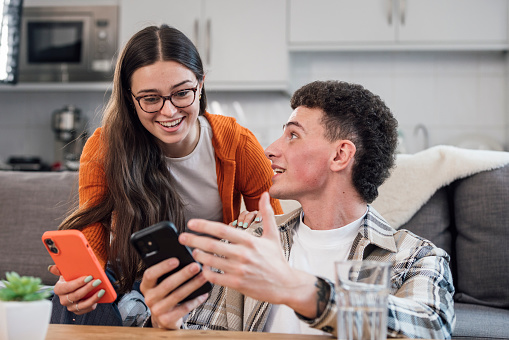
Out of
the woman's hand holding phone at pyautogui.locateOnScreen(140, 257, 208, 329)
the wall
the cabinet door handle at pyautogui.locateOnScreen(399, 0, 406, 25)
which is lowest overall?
the woman's hand holding phone at pyautogui.locateOnScreen(140, 257, 208, 329)

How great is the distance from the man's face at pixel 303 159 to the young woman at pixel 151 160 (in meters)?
0.35

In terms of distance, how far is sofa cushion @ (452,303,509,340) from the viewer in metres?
1.69

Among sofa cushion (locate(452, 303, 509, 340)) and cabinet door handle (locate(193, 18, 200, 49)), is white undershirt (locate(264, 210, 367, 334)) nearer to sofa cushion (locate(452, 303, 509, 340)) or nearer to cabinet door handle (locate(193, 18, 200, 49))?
sofa cushion (locate(452, 303, 509, 340))

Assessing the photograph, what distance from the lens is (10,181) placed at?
235 centimetres

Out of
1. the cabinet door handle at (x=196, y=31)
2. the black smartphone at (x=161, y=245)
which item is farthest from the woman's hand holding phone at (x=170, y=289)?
the cabinet door handle at (x=196, y=31)

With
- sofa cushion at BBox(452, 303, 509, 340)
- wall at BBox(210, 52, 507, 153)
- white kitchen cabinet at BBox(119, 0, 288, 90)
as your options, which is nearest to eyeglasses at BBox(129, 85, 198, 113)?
sofa cushion at BBox(452, 303, 509, 340)

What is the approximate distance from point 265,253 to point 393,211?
1.20 metres

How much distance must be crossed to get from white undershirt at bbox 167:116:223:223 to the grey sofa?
0.50 m

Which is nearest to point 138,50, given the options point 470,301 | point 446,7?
point 470,301

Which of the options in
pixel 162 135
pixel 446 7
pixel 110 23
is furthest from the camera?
pixel 110 23

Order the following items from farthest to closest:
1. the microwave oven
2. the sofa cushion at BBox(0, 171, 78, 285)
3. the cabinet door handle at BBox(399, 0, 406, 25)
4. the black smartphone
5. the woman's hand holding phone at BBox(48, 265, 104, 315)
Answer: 1. the microwave oven
2. the cabinet door handle at BBox(399, 0, 406, 25)
3. the sofa cushion at BBox(0, 171, 78, 285)
4. the woman's hand holding phone at BBox(48, 265, 104, 315)
5. the black smartphone

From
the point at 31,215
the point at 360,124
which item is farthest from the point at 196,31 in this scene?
the point at 360,124

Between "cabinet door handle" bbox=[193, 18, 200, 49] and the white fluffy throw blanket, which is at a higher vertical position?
"cabinet door handle" bbox=[193, 18, 200, 49]

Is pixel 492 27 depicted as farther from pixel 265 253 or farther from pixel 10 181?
pixel 265 253
